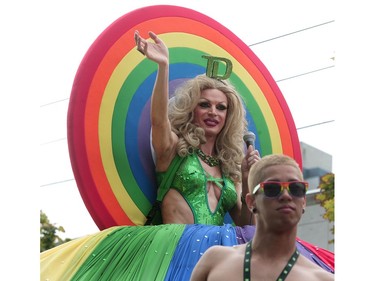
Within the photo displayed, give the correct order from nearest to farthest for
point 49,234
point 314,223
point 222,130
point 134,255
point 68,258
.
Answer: point 134,255, point 68,258, point 222,130, point 49,234, point 314,223

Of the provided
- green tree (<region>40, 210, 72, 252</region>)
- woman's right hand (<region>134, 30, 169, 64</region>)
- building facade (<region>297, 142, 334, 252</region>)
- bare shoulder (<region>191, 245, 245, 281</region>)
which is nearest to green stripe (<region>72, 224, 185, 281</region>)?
woman's right hand (<region>134, 30, 169, 64</region>)

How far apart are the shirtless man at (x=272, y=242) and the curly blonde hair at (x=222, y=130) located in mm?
2025

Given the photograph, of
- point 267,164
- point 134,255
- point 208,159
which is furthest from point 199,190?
point 267,164

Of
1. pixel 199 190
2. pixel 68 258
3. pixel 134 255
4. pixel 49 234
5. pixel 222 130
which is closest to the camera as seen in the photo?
pixel 134 255

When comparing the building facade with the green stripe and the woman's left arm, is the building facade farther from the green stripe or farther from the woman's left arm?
the green stripe

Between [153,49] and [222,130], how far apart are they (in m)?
0.69

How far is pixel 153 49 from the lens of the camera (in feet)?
14.0

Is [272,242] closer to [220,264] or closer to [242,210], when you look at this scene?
[220,264]

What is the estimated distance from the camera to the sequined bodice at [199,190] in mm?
4402

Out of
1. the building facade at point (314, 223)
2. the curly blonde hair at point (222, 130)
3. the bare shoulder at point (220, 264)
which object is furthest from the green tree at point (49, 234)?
the bare shoulder at point (220, 264)

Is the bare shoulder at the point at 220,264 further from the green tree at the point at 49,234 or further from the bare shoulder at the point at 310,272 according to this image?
the green tree at the point at 49,234

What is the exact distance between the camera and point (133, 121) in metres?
4.64
